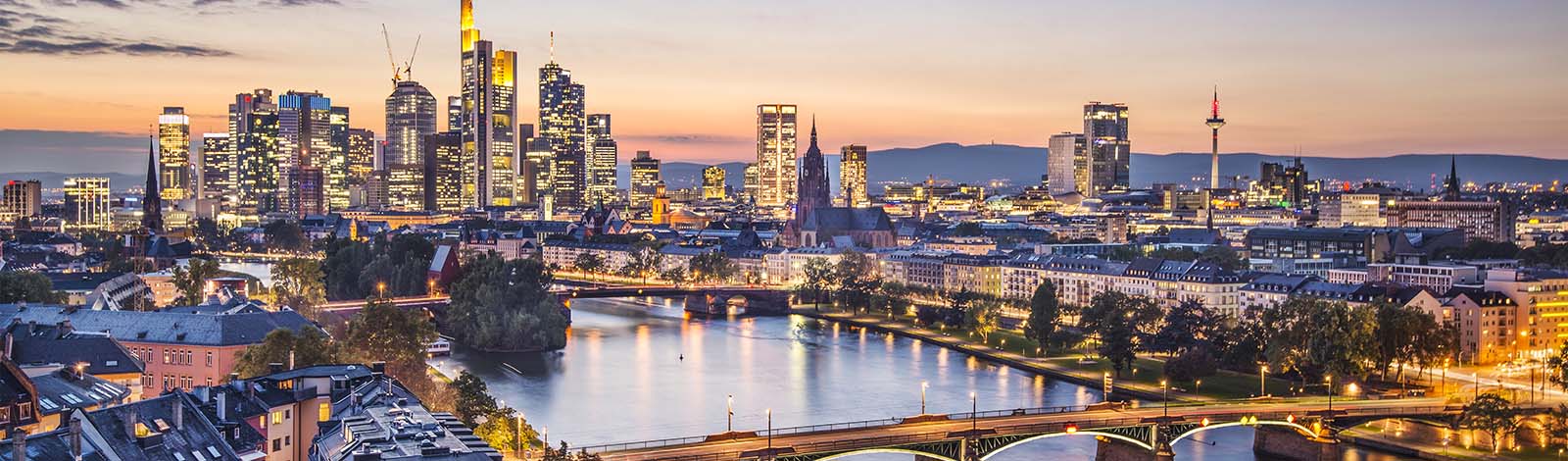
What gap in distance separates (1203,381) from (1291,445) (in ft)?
34.0

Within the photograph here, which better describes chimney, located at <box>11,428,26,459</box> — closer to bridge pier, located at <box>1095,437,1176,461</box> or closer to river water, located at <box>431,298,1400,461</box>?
river water, located at <box>431,298,1400,461</box>

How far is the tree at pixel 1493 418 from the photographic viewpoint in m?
37.9

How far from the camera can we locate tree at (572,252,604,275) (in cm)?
10706

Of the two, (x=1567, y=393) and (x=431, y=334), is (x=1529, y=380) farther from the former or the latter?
(x=431, y=334)

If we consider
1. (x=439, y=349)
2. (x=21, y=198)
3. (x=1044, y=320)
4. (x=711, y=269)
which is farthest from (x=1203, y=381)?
(x=21, y=198)

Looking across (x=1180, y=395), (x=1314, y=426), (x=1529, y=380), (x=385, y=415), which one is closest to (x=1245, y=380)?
(x=1180, y=395)

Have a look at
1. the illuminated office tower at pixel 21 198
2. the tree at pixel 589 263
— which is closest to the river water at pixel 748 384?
the tree at pixel 589 263

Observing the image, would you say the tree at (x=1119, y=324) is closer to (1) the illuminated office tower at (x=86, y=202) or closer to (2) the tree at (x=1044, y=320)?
(2) the tree at (x=1044, y=320)

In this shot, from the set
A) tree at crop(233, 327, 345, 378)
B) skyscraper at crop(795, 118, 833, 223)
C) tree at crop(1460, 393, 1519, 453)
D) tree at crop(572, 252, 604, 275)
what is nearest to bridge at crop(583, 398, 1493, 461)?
tree at crop(1460, 393, 1519, 453)

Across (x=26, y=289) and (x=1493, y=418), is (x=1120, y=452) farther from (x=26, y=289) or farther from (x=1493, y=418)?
(x=26, y=289)

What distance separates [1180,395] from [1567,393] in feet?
33.0

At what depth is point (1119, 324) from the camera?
168 feet

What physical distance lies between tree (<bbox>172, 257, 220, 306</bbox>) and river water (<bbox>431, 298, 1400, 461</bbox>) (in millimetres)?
10611

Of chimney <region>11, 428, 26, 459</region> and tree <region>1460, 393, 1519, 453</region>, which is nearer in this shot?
chimney <region>11, 428, 26, 459</region>
